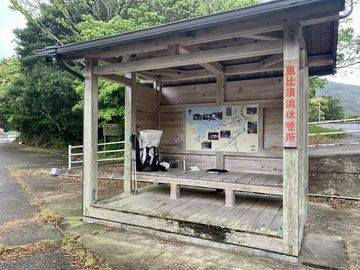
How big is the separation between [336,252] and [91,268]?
2.63 m

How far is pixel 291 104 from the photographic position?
258cm

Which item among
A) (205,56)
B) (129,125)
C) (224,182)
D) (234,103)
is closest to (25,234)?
(129,125)

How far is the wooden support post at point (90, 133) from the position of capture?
3811 mm

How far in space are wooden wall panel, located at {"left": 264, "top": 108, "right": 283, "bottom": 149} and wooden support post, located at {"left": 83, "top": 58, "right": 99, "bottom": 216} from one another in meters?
2.96

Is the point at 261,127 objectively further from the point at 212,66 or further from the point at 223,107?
the point at 212,66

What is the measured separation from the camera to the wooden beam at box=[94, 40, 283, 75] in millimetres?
2754

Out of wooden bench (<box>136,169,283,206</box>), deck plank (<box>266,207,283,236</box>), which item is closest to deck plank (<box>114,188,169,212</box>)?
wooden bench (<box>136,169,283,206</box>)

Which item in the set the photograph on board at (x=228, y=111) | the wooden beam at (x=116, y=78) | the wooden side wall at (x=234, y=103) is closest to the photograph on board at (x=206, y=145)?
the wooden side wall at (x=234, y=103)

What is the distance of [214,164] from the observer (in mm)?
5023

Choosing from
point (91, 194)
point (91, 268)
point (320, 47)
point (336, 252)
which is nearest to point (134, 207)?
point (91, 194)

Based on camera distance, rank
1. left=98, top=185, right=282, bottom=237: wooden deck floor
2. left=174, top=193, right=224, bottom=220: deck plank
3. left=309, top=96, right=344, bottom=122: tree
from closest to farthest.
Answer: left=98, top=185, right=282, bottom=237: wooden deck floor
left=174, top=193, right=224, bottom=220: deck plank
left=309, top=96, right=344, bottom=122: tree

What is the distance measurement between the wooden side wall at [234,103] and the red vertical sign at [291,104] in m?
1.98

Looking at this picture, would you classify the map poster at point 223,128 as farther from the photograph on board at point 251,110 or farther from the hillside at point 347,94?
the hillside at point 347,94

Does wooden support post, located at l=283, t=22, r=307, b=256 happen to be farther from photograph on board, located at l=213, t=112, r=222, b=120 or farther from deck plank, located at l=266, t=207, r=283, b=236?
photograph on board, located at l=213, t=112, r=222, b=120
